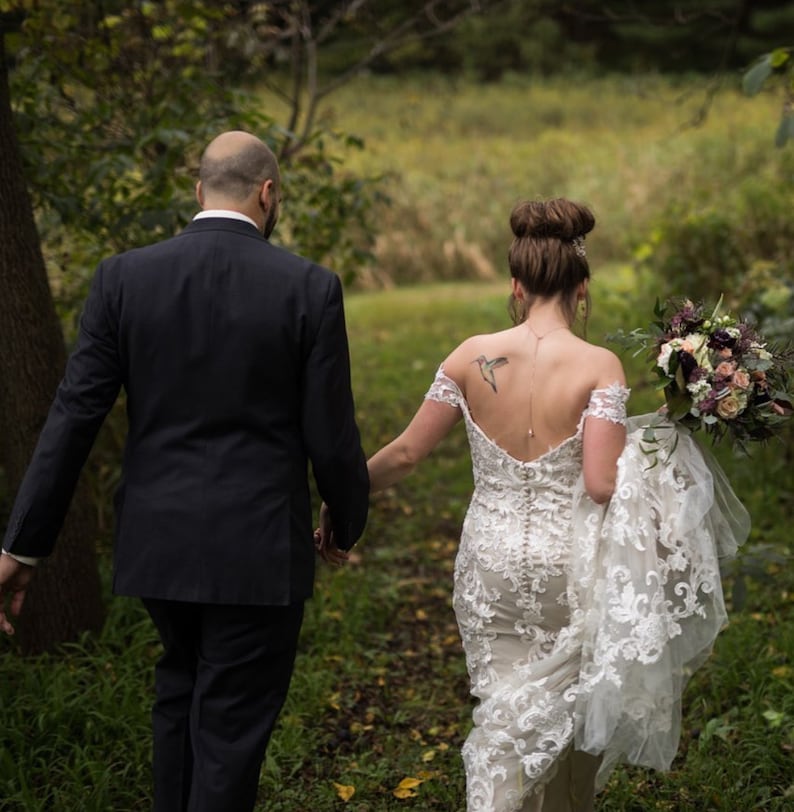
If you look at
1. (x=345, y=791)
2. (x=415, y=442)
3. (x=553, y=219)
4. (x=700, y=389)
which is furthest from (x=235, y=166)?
(x=345, y=791)

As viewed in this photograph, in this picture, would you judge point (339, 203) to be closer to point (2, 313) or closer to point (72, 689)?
point (2, 313)

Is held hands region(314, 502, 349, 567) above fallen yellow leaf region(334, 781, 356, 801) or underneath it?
above

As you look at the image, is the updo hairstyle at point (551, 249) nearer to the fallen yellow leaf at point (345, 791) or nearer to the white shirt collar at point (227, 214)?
the white shirt collar at point (227, 214)

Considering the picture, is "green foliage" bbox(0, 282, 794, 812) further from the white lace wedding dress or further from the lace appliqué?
the lace appliqué

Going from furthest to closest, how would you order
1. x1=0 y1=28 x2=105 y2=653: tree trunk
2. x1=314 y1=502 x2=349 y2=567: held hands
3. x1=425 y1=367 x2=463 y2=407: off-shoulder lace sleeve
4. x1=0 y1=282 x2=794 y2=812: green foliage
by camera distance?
x1=0 y1=28 x2=105 y2=653: tree trunk, x1=0 y1=282 x2=794 y2=812: green foliage, x1=314 y1=502 x2=349 y2=567: held hands, x1=425 y1=367 x2=463 y2=407: off-shoulder lace sleeve

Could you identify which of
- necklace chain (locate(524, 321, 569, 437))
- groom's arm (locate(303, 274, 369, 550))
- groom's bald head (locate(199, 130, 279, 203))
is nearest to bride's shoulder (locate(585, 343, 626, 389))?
necklace chain (locate(524, 321, 569, 437))

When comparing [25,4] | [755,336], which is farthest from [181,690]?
[25,4]

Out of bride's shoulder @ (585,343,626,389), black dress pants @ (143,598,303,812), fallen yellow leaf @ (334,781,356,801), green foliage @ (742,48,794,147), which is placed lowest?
fallen yellow leaf @ (334,781,356,801)

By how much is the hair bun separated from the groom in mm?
601

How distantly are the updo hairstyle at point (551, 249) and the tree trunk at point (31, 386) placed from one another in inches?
81.3

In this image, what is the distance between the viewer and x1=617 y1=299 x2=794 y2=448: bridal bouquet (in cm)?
304

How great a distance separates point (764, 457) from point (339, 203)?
10.0ft

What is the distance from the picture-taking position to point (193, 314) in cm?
283


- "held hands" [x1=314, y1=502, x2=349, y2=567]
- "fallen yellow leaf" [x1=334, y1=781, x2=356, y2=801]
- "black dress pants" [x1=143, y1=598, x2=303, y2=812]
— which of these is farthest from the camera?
"fallen yellow leaf" [x1=334, y1=781, x2=356, y2=801]
